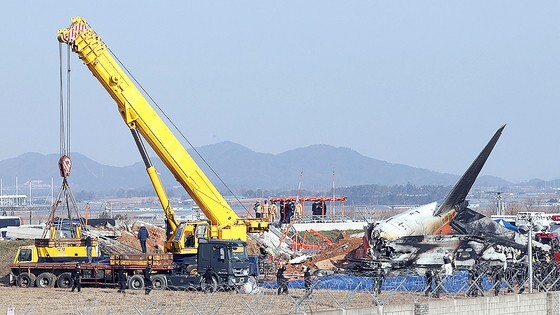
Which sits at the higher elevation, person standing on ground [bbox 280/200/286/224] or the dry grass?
person standing on ground [bbox 280/200/286/224]

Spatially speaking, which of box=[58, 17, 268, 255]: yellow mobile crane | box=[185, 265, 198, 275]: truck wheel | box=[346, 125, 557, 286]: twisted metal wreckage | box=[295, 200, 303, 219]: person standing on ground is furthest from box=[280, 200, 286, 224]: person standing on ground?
box=[185, 265, 198, 275]: truck wheel

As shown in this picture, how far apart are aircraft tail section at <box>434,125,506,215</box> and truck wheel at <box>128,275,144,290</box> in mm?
Result: 21005

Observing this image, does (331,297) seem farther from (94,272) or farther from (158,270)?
(94,272)

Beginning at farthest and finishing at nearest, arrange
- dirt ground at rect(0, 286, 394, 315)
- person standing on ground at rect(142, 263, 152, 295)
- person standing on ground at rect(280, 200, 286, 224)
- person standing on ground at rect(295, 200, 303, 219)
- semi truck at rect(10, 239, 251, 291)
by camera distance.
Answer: person standing on ground at rect(295, 200, 303, 219)
person standing on ground at rect(280, 200, 286, 224)
semi truck at rect(10, 239, 251, 291)
person standing on ground at rect(142, 263, 152, 295)
dirt ground at rect(0, 286, 394, 315)

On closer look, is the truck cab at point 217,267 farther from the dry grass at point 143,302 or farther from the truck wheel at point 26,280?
the truck wheel at point 26,280

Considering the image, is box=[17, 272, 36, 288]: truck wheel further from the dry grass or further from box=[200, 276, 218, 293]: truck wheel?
box=[200, 276, 218, 293]: truck wheel

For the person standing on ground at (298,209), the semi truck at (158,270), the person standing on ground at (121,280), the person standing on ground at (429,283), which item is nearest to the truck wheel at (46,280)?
the semi truck at (158,270)

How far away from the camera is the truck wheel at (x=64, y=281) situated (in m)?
42.4

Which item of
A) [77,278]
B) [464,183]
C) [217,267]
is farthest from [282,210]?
[77,278]

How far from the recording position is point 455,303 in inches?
1099

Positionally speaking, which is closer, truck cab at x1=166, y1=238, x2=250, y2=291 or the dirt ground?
the dirt ground

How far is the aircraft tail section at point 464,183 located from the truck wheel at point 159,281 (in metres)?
20.5

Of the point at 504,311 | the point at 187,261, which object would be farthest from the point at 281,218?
the point at 504,311

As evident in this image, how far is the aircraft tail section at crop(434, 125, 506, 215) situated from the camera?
191ft
